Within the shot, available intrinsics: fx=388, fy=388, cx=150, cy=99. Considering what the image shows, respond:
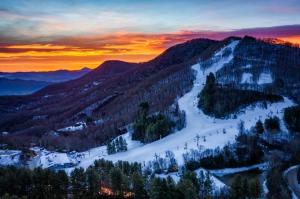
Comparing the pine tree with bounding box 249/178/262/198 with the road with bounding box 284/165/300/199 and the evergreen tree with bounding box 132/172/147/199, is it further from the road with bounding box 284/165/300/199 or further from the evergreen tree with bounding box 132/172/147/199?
the evergreen tree with bounding box 132/172/147/199

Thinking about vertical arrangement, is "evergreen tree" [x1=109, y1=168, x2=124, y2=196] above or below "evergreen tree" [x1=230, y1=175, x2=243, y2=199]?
below

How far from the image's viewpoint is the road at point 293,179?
11599 centimetres

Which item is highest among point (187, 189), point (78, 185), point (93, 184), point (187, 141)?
point (187, 189)

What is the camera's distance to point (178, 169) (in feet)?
478

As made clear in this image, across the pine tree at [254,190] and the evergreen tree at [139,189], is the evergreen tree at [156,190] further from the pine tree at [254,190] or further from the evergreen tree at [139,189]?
the pine tree at [254,190]

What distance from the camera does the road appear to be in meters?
116

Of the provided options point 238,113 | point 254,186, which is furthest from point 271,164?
point 238,113

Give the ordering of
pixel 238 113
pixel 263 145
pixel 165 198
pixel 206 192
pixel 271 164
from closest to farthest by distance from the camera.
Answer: pixel 165 198, pixel 206 192, pixel 271 164, pixel 263 145, pixel 238 113

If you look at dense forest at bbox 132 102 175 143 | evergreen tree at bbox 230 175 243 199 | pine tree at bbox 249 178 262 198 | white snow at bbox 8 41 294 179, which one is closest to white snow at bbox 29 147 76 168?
white snow at bbox 8 41 294 179

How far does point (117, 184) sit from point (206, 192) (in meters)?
27.1

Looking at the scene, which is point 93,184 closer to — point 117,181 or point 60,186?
point 117,181

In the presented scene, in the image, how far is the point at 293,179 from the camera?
12606 cm

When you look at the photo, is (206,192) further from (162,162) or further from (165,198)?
(162,162)

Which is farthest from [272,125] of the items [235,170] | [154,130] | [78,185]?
[78,185]
